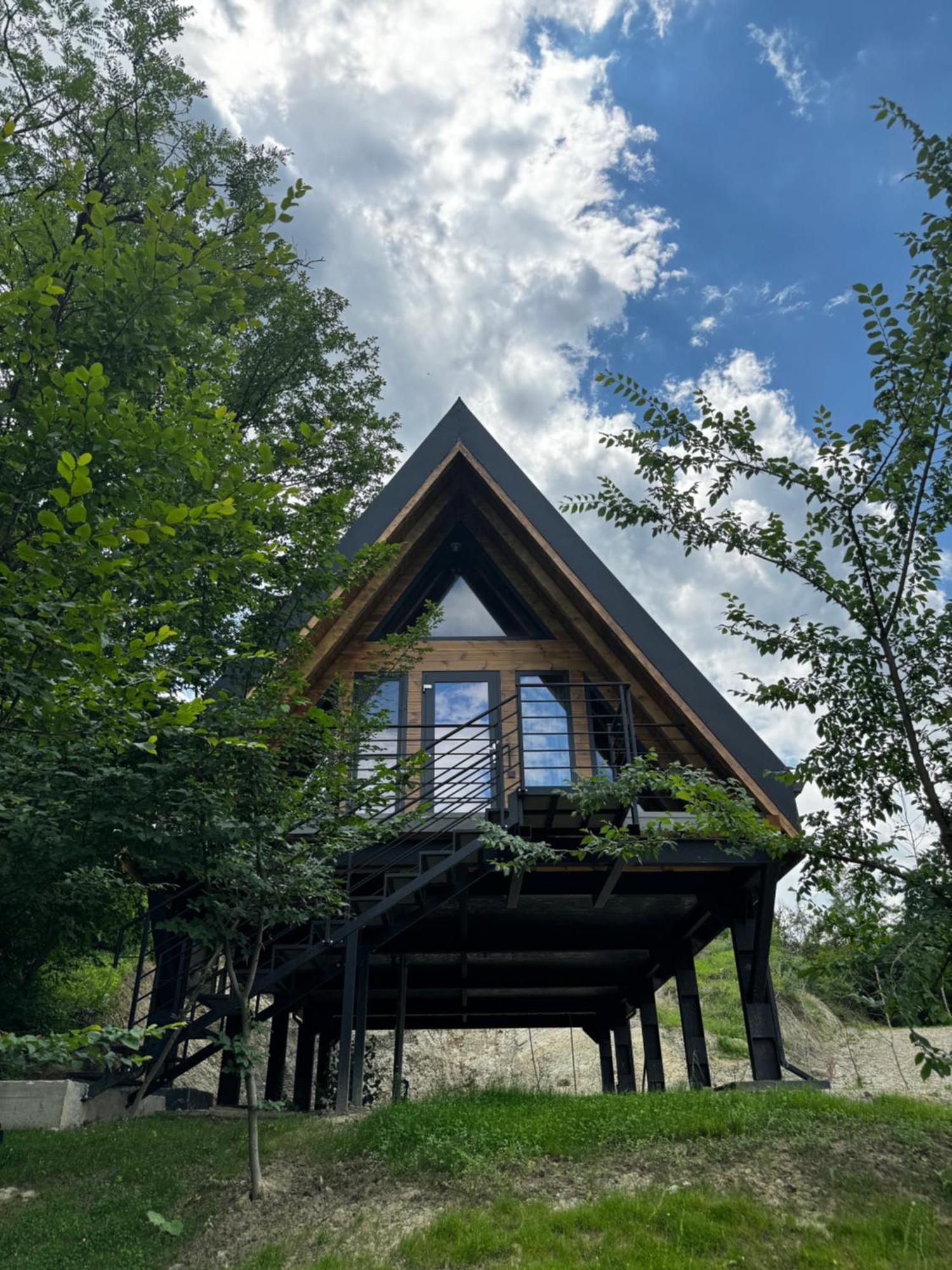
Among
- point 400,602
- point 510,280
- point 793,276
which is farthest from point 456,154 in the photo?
point 400,602

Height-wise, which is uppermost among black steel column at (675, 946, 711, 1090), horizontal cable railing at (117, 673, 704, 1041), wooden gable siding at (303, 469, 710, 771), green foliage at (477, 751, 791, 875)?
wooden gable siding at (303, 469, 710, 771)

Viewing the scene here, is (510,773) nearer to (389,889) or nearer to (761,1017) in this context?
(389,889)

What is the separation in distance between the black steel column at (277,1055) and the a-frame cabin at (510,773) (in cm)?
5

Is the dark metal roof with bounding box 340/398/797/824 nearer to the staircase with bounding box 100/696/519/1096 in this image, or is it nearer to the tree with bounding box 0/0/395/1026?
the staircase with bounding box 100/696/519/1096

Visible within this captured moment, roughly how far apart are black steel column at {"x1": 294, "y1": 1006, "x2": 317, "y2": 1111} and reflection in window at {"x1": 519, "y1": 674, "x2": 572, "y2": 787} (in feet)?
21.4

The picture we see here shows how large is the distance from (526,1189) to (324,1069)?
34.6 ft

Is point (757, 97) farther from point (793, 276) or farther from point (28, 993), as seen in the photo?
point (28, 993)

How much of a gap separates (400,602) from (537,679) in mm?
2559

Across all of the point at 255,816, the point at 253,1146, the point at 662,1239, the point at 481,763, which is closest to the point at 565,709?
the point at 481,763

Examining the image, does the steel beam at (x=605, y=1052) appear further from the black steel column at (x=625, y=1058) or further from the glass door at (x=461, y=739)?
the glass door at (x=461, y=739)

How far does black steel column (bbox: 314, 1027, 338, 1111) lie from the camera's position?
14055 mm

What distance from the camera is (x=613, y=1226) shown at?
5.35 m

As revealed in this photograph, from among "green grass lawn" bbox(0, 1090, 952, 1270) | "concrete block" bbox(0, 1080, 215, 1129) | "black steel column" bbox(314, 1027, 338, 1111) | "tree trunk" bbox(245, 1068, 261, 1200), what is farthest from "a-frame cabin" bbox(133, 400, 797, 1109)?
"tree trunk" bbox(245, 1068, 261, 1200)

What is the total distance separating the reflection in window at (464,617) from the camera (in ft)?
41.7
